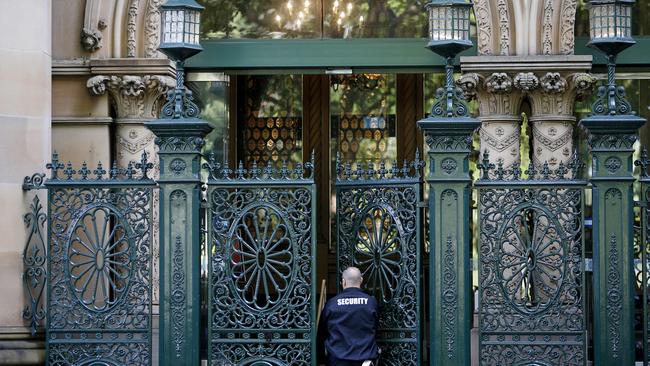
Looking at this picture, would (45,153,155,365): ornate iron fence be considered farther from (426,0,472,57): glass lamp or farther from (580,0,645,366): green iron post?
(580,0,645,366): green iron post

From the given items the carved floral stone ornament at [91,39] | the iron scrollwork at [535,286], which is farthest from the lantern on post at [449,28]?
the carved floral stone ornament at [91,39]

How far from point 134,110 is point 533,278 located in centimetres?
533

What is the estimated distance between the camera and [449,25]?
1154 centimetres

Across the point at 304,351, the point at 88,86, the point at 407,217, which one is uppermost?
the point at 88,86

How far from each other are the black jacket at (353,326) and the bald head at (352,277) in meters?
0.05

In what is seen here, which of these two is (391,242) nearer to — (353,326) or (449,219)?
(449,219)

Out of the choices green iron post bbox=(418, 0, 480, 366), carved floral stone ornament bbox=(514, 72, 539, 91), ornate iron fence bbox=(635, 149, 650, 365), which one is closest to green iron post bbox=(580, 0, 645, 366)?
ornate iron fence bbox=(635, 149, 650, 365)

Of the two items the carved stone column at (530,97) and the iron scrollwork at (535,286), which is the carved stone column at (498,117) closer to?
the carved stone column at (530,97)

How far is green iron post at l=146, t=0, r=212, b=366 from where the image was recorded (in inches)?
464

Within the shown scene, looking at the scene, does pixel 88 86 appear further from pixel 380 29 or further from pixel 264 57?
pixel 380 29

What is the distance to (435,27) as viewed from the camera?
11578 millimetres

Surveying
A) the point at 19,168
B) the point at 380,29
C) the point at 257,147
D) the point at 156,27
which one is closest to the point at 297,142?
the point at 257,147

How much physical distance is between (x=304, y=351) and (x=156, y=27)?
4.77 m

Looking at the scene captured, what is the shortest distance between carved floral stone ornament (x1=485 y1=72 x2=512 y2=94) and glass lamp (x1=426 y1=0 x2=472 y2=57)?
261cm
